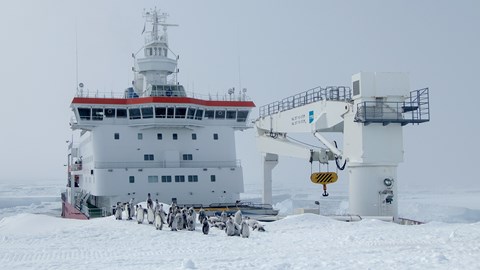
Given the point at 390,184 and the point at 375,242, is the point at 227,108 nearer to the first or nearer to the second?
the point at 390,184

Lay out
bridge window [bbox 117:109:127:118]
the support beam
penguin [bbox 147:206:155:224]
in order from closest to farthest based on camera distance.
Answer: penguin [bbox 147:206:155:224], the support beam, bridge window [bbox 117:109:127:118]

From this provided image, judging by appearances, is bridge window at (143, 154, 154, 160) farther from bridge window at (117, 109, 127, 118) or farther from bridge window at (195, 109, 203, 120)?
bridge window at (195, 109, 203, 120)

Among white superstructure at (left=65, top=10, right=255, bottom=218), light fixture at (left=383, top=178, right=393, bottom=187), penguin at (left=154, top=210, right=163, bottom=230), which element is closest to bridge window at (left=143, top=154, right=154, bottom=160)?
white superstructure at (left=65, top=10, right=255, bottom=218)

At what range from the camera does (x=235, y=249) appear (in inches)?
603

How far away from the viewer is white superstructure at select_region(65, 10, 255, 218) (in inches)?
1119

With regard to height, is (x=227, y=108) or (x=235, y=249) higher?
(x=227, y=108)

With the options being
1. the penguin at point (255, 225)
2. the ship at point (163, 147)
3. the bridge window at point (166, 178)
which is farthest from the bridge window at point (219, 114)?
the penguin at point (255, 225)

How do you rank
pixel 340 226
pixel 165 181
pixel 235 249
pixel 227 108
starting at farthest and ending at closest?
1. pixel 227 108
2. pixel 165 181
3. pixel 340 226
4. pixel 235 249

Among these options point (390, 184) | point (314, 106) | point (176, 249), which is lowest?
point (176, 249)

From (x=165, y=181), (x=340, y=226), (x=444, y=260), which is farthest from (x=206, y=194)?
(x=444, y=260)

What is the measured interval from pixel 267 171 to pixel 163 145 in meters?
6.30

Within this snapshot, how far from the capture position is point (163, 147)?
98.5 feet

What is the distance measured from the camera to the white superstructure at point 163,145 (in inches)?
1119

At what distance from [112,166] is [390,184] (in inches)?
631
